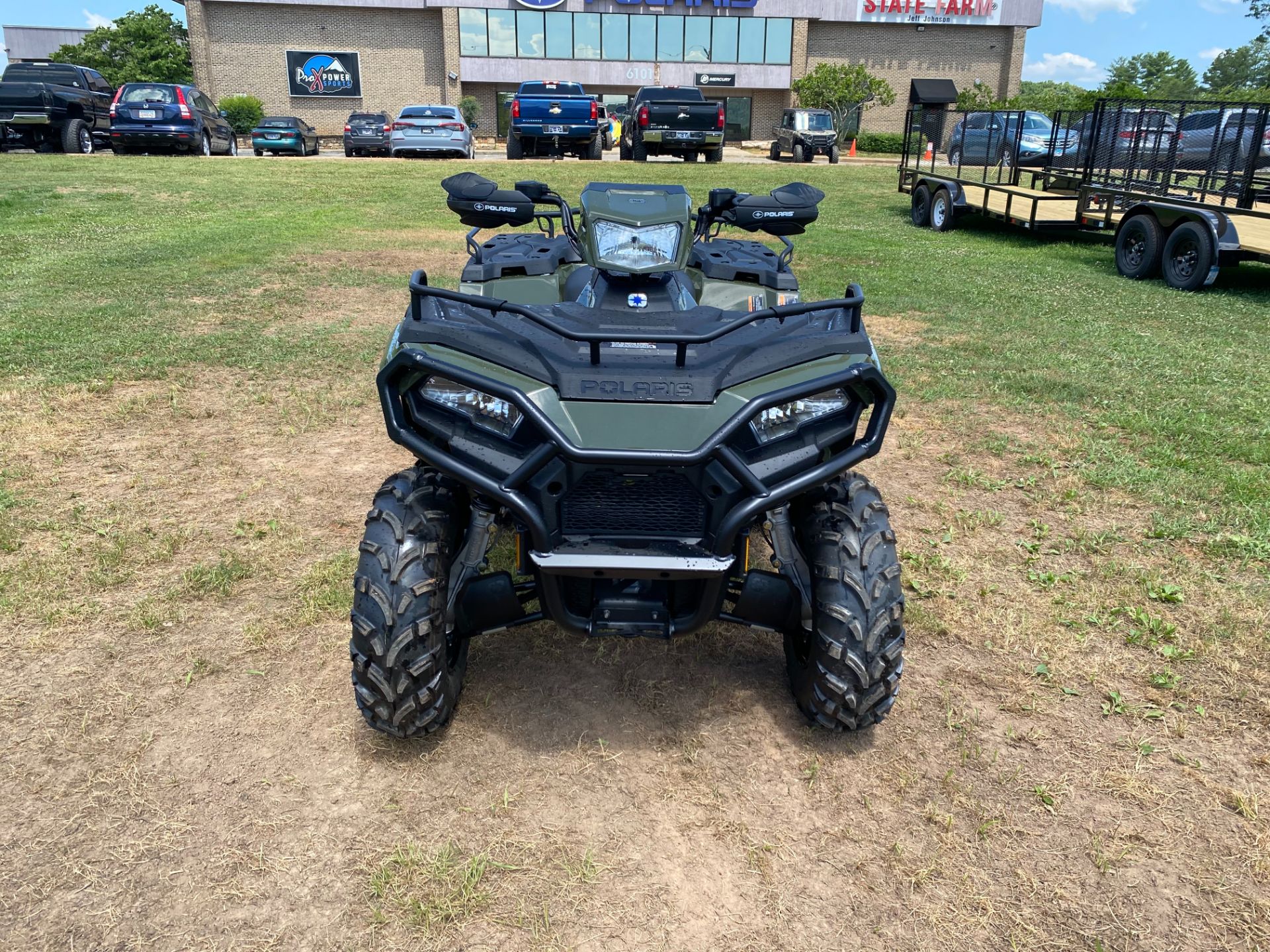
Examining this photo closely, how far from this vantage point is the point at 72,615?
3.61 meters

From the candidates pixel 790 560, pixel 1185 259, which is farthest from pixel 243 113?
pixel 790 560

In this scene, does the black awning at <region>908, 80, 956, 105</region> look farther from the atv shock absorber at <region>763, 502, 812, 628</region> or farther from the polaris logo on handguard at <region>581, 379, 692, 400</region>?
the polaris logo on handguard at <region>581, 379, 692, 400</region>

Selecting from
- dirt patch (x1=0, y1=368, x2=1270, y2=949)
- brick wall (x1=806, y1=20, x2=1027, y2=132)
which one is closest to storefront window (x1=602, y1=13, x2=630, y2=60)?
brick wall (x1=806, y1=20, x2=1027, y2=132)

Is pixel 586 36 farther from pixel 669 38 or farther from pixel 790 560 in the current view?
pixel 790 560

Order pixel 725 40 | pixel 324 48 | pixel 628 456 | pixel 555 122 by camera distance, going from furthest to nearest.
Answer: pixel 725 40, pixel 324 48, pixel 555 122, pixel 628 456

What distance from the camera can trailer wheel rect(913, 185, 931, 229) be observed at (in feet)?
50.7

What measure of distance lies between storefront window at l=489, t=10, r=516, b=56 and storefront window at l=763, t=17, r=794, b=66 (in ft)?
41.3

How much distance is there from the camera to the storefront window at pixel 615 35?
156 ft

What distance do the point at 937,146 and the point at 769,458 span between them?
15.4 m

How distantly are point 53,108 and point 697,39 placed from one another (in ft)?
115

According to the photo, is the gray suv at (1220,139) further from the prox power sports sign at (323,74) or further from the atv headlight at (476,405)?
the prox power sports sign at (323,74)

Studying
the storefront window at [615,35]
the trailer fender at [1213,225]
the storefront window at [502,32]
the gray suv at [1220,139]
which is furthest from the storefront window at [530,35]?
the trailer fender at [1213,225]

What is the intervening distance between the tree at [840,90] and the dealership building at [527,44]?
4.59 metres

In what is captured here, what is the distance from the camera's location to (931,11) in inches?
1956
